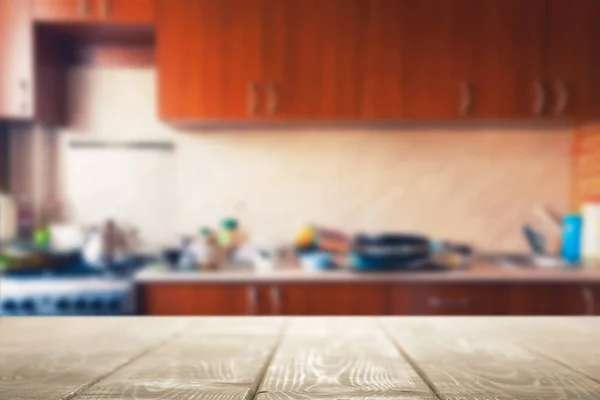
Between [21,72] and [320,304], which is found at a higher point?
[21,72]

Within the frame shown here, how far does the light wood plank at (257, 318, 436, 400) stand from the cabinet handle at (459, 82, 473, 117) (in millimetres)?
1800

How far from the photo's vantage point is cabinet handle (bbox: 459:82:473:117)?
2559 mm

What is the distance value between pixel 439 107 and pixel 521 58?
478mm

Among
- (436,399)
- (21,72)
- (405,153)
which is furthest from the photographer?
(405,153)

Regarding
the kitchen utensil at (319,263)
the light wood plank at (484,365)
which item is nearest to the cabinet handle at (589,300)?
the kitchen utensil at (319,263)

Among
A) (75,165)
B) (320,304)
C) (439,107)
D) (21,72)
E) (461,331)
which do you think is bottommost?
(320,304)

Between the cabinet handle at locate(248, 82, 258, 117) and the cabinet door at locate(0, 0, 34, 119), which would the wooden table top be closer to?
the cabinet handle at locate(248, 82, 258, 117)

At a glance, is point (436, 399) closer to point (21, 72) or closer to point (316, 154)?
point (316, 154)

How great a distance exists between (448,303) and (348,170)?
970 mm

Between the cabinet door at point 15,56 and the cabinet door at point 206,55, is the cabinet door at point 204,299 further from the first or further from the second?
the cabinet door at point 15,56

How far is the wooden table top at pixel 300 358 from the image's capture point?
0.66 meters

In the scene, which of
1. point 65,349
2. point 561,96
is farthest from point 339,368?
point 561,96

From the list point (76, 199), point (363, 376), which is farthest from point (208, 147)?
point (363, 376)

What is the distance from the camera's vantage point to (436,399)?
0.63m
